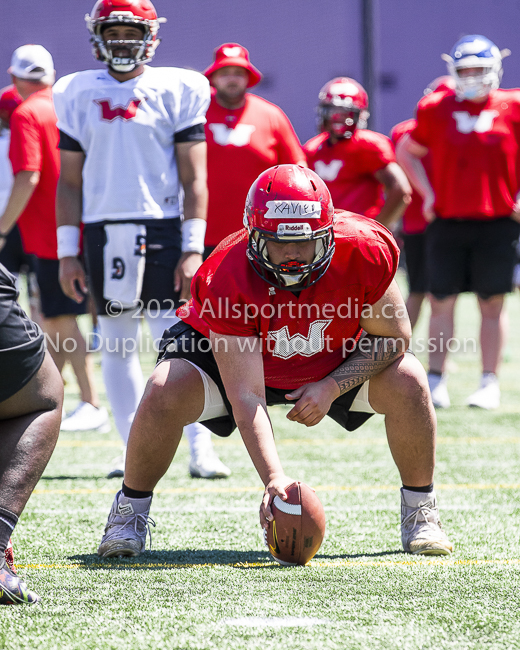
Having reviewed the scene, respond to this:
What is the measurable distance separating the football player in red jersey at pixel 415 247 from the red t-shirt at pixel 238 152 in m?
1.84

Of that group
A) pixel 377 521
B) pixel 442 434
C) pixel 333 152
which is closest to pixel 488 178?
pixel 333 152

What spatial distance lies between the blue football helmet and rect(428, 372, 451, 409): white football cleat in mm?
1792

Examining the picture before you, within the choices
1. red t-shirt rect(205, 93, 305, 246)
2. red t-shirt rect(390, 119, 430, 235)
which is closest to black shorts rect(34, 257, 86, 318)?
red t-shirt rect(205, 93, 305, 246)

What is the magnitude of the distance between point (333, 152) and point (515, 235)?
1290 millimetres

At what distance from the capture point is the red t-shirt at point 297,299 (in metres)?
2.57

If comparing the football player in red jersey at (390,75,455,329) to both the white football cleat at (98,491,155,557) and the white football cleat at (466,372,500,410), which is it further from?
the white football cleat at (98,491,155,557)

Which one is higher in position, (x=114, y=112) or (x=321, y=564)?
(x=114, y=112)

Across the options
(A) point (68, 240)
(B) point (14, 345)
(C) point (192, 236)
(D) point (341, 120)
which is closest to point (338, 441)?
(C) point (192, 236)

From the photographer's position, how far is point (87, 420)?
17.2 feet

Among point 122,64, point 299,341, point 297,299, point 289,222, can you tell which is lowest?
point 299,341

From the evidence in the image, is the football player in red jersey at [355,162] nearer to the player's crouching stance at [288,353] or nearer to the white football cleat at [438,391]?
the white football cleat at [438,391]

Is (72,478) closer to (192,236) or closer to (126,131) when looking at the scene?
(192,236)

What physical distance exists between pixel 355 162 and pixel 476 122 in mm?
874

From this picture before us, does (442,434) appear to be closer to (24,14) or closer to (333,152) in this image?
(333,152)
